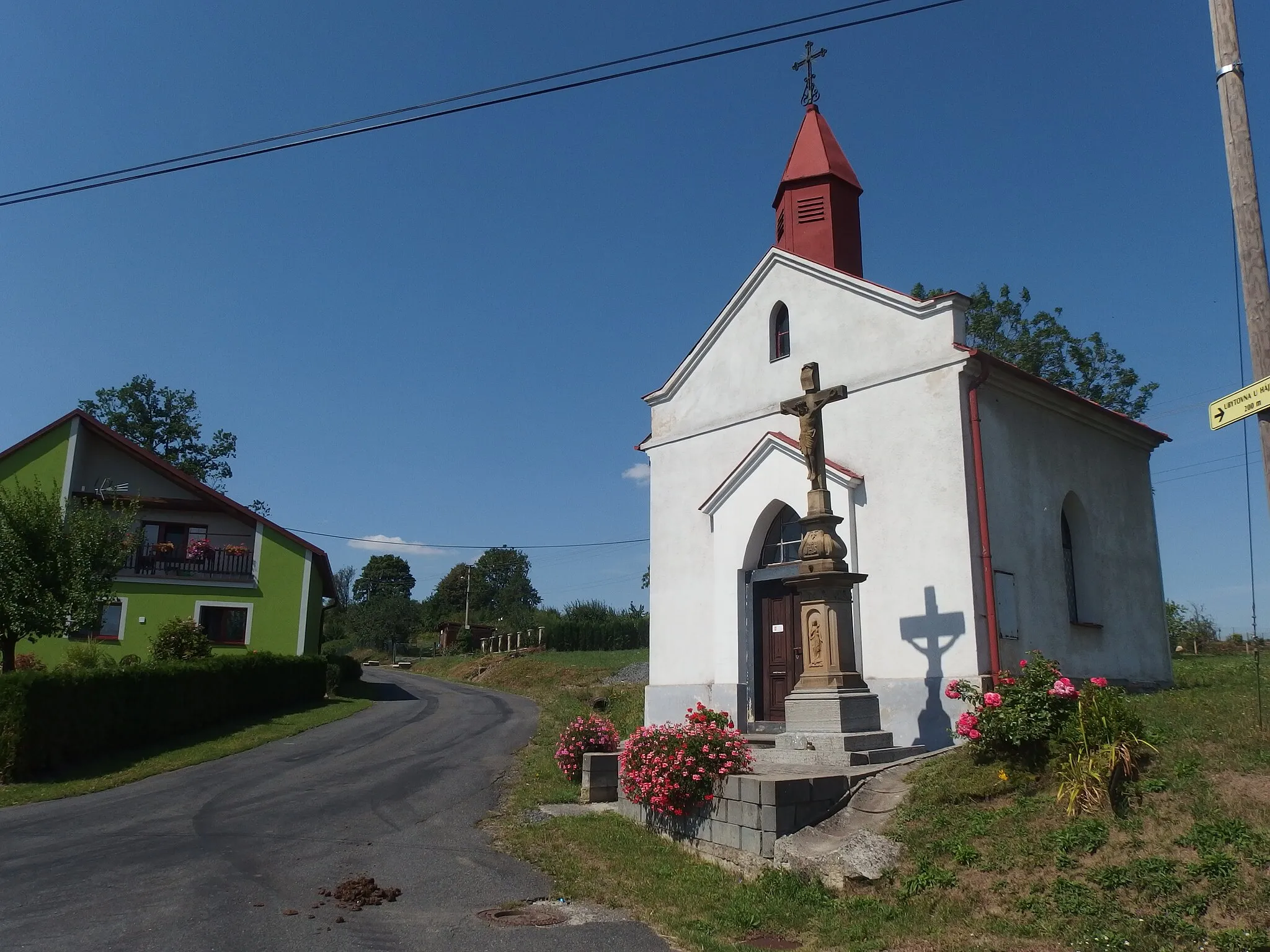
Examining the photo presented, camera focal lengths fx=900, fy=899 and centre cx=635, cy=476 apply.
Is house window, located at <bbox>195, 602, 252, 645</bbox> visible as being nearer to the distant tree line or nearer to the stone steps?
the distant tree line

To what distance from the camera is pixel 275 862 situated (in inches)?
373

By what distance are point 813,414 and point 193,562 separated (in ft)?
83.5

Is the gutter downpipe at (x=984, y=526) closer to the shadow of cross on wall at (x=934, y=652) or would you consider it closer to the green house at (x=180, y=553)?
the shadow of cross on wall at (x=934, y=652)

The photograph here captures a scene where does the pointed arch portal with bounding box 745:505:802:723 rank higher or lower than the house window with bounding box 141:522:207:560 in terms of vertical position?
lower

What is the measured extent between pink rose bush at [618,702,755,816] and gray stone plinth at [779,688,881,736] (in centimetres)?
118

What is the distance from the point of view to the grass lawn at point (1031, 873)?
5.77 m

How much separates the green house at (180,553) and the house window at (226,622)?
0.03 metres

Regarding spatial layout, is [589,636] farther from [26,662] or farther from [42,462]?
[26,662]

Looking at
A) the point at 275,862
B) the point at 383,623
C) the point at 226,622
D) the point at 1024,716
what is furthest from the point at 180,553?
the point at 383,623

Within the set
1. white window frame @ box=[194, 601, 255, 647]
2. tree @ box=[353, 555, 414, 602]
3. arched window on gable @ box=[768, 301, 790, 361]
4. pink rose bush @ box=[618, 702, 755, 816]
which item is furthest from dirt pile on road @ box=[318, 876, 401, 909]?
tree @ box=[353, 555, 414, 602]

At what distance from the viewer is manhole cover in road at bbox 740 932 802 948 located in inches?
268

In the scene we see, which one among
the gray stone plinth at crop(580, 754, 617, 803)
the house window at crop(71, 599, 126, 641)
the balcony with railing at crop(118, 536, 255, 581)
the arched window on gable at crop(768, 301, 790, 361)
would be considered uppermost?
the arched window on gable at crop(768, 301, 790, 361)

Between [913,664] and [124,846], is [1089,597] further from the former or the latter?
[124,846]

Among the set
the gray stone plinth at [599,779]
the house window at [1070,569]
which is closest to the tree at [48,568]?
the gray stone plinth at [599,779]
